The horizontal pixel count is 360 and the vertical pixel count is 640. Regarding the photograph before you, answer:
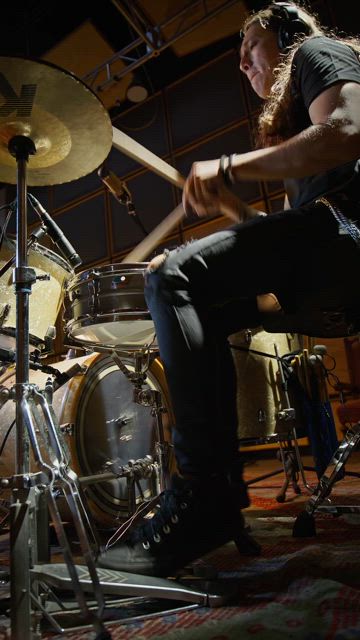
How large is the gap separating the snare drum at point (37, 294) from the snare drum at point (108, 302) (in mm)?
267

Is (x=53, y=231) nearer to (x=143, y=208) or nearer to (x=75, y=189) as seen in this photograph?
(x=143, y=208)

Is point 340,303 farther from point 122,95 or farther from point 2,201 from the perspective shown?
point 2,201

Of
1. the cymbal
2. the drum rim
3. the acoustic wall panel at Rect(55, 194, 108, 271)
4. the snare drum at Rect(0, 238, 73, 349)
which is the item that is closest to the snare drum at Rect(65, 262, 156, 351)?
the drum rim

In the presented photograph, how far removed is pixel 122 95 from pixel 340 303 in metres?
6.06

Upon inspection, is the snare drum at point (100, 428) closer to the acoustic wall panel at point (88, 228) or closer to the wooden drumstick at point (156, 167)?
the wooden drumstick at point (156, 167)

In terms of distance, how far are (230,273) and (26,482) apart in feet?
2.05

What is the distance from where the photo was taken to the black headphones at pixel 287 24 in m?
1.23

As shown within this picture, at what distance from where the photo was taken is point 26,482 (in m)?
0.89

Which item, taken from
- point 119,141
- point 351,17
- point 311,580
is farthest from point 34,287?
point 351,17

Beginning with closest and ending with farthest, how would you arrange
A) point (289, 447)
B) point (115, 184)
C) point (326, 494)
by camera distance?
point (326, 494), point (115, 184), point (289, 447)

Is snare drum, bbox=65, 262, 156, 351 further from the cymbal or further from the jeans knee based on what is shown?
the jeans knee

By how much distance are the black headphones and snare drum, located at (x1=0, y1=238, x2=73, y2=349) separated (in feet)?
3.93

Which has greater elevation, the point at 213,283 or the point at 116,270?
the point at 116,270

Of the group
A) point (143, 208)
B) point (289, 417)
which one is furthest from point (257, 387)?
point (143, 208)
